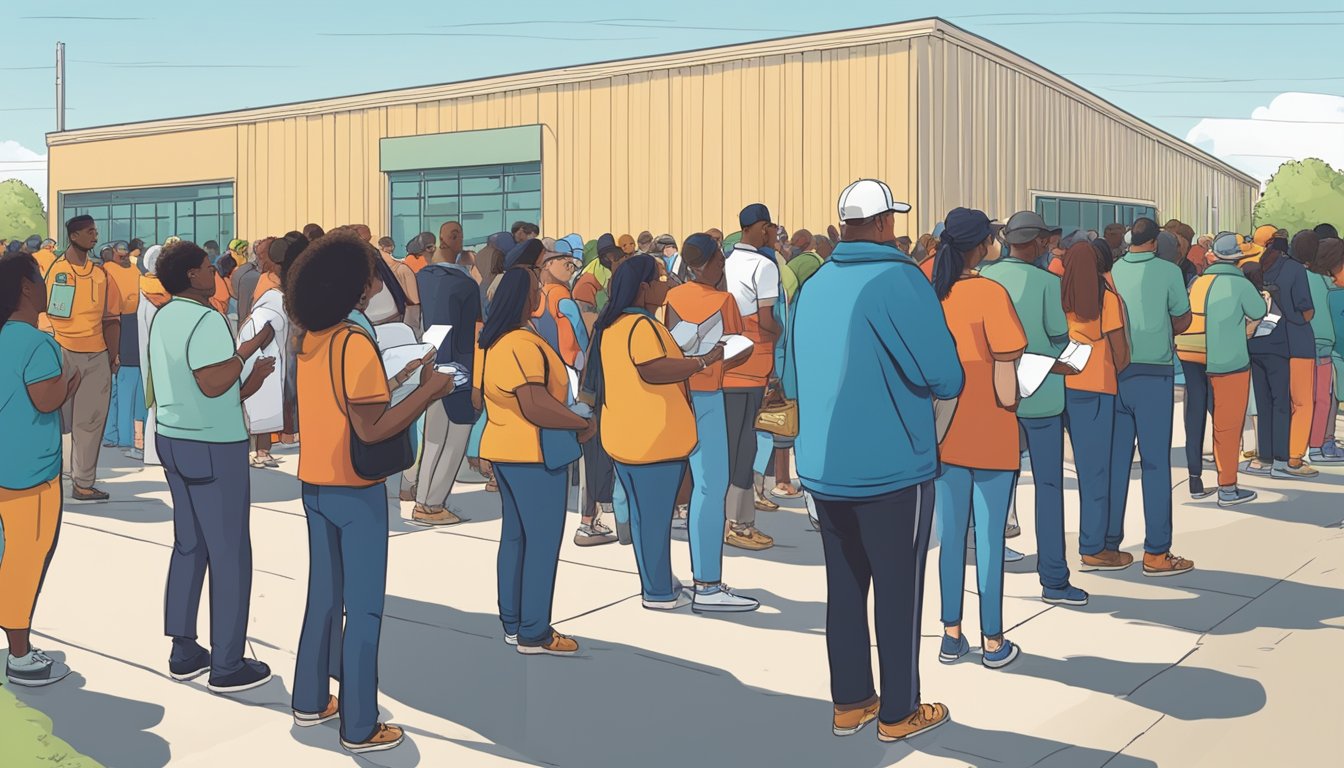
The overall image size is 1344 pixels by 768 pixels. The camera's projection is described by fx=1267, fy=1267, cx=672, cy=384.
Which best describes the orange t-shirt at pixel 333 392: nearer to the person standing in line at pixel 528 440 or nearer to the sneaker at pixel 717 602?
the person standing in line at pixel 528 440

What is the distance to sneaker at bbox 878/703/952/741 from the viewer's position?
4.81 m

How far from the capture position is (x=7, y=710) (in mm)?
2395

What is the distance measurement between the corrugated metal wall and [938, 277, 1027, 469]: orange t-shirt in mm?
17290

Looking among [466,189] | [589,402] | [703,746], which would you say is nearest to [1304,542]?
[589,402]

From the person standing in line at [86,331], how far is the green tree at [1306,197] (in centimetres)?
10983

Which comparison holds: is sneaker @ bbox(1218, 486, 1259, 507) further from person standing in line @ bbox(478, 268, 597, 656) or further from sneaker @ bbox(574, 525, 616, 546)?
person standing in line @ bbox(478, 268, 597, 656)

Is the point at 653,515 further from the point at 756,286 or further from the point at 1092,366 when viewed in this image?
the point at 1092,366

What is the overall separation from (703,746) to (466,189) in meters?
26.3

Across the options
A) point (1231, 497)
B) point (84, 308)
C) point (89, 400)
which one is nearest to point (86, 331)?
point (84, 308)

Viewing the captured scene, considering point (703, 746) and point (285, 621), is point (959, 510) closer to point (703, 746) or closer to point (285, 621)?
point (703, 746)

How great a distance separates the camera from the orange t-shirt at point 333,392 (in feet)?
14.8

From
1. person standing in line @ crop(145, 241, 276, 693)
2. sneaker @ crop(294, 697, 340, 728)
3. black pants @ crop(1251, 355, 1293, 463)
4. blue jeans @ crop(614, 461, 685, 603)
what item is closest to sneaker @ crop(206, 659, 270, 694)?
person standing in line @ crop(145, 241, 276, 693)

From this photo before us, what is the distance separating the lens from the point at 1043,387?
653cm

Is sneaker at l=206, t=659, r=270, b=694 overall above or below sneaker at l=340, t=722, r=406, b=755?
above
